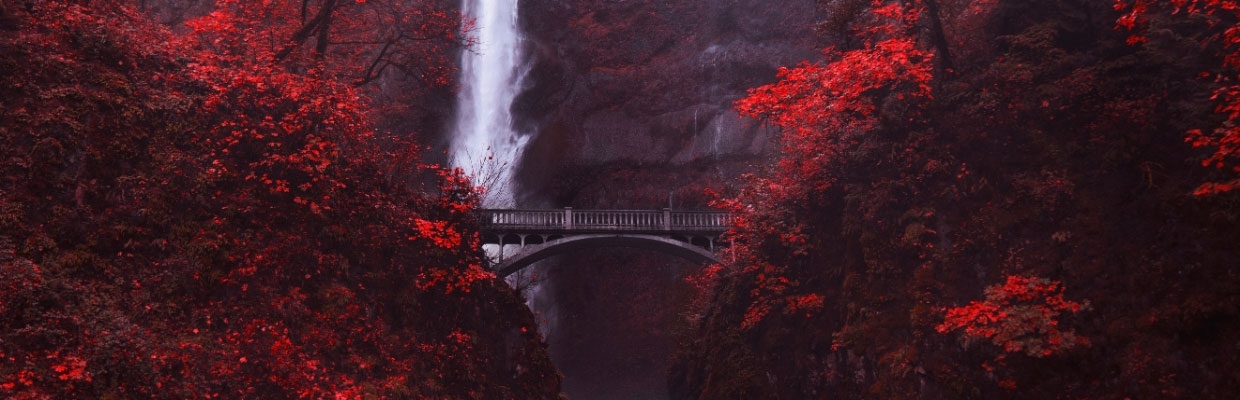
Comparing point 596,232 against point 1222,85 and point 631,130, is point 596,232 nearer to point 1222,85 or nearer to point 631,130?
point 631,130

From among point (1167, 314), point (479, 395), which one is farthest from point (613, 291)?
point (1167, 314)

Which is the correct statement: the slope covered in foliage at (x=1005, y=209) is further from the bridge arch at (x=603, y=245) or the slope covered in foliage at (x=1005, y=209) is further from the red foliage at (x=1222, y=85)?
the bridge arch at (x=603, y=245)

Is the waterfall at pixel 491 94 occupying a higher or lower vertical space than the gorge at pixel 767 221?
higher

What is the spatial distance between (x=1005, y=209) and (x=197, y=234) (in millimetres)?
12901

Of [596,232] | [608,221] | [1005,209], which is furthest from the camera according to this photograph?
[608,221]

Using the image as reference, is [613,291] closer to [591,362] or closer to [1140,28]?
[591,362]

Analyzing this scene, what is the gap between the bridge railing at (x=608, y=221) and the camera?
28203 mm

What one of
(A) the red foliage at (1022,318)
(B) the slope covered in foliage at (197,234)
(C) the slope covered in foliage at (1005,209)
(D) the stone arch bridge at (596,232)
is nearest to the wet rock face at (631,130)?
(D) the stone arch bridge at (596,232)

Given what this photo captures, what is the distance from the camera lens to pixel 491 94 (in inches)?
1446

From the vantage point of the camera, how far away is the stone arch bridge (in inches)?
1096

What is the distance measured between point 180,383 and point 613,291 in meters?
29.1

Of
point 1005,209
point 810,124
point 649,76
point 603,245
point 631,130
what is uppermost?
point 649,76

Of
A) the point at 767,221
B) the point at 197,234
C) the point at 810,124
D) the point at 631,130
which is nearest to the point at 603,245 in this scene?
the point at 631,130

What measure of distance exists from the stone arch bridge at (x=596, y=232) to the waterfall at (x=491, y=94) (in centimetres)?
614
